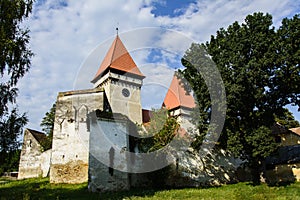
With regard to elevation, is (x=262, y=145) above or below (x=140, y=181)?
above

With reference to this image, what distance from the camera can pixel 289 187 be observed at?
1428cm

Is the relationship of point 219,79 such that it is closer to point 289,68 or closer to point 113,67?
point 289,68

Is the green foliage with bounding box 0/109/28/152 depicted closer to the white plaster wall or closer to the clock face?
the white plaster wall

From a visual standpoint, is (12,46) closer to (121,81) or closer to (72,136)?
(72,136)

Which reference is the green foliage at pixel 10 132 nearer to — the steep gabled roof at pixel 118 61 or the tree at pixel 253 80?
the tree at pixel 253 80

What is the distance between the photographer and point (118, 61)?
30.4 m

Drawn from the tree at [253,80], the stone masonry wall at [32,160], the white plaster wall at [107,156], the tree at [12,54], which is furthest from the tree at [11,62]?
the stone masonry wall at [32,160]

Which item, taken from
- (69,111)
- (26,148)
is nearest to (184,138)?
(69,111)

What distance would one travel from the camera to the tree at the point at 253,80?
1480 centimetres

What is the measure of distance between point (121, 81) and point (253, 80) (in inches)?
690

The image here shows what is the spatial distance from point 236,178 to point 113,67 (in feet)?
56.0

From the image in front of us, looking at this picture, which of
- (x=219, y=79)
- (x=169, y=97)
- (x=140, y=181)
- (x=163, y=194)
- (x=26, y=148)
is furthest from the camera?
(x=169, y=97)

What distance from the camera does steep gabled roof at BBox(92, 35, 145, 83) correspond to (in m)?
29.9

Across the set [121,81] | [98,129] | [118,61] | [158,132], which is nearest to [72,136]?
[98,129]
